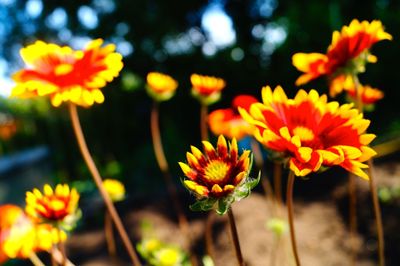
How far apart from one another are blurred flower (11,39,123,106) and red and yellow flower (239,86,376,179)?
347mm

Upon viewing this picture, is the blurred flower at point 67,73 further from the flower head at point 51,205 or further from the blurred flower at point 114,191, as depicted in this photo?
the blurred flower at point 114,191

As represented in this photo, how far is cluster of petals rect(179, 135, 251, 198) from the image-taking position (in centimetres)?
52

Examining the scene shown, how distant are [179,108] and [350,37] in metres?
5.28

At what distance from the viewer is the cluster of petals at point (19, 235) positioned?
2.49ft

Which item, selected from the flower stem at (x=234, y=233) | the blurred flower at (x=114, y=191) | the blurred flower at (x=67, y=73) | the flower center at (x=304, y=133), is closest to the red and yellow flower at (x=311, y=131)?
the flower center at (x=304, y=133)

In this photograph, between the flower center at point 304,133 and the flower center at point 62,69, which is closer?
the flower center at point 304,133

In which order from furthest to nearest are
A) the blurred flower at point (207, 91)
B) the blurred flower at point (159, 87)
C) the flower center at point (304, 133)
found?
the blurred flower at point (159, 87)
the blurred flower at point (207, 91)
the flower center at point (304, 133)

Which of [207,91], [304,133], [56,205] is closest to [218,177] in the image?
[304,133]

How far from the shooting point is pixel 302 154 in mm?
542

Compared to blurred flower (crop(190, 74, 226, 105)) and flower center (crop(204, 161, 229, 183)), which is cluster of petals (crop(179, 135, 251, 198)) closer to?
flower center (crop(204, 161, 229, 183))

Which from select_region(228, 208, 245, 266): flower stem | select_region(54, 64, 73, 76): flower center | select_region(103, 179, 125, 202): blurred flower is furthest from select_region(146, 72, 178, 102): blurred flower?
select_region(228, 208, 245, 266): flower stem

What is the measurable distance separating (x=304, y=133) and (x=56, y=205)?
57 centimetres

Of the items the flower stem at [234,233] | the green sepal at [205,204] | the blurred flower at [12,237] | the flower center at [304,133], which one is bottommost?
the blurred flower at [12,237]

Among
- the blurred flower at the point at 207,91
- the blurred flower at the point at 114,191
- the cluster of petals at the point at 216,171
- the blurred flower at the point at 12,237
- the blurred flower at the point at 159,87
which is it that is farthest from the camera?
the blurred flower at the point at 114,191
